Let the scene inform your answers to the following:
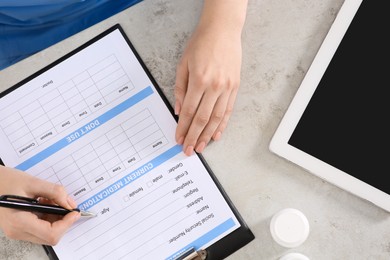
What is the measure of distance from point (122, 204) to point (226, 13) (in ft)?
1.24

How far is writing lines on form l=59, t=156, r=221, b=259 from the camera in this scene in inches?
30.0


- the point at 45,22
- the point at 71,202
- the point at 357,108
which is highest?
the point at 45,22

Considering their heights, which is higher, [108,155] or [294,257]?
[108,155]

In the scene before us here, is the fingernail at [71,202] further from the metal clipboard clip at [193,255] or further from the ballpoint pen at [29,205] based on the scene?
the metal clipboard clip at [193,255]

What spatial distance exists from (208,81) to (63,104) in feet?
0.86

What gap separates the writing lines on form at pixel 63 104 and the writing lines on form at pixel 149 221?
16 centimetres

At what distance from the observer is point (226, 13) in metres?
0.81

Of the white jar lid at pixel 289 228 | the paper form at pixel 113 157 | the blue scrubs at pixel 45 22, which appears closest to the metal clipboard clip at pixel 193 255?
the paper form at pixel 113 157

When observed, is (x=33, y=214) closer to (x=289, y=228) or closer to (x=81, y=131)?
(x=81, y=131)

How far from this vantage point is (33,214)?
76 cm

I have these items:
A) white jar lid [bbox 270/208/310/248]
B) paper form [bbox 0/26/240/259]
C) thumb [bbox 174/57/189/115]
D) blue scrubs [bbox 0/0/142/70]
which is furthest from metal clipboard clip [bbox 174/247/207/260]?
blue scrubs [bbox 0/0/142/70]

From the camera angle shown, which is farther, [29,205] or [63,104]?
[63,104]


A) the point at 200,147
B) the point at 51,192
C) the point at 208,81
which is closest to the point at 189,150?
the point at 200,147

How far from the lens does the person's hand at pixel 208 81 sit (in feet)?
2.56
